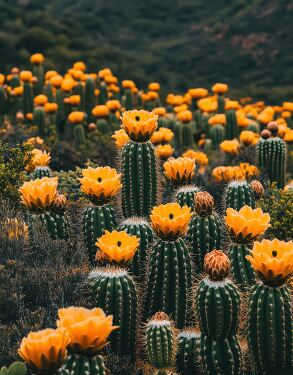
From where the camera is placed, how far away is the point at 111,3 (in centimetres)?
4991

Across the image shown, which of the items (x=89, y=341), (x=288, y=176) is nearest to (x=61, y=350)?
(x=89, y=341)

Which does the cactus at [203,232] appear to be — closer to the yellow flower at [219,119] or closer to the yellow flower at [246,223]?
the yellow flower at [246,223]

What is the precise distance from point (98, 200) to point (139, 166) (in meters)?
0.55

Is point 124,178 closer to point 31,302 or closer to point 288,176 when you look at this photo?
point 31,302

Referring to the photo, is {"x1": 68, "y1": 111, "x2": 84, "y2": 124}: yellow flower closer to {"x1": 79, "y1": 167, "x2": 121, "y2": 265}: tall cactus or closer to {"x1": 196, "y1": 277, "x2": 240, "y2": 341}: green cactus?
{"x1": 79, "y1": 167, "x2": 121, "y2": 265}: tall cactus

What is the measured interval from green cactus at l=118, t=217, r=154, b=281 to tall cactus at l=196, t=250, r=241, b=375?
3.05 ft

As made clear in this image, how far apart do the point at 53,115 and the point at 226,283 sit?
7584 mm

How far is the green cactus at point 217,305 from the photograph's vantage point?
171 inches

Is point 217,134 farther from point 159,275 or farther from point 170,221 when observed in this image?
point 170,221

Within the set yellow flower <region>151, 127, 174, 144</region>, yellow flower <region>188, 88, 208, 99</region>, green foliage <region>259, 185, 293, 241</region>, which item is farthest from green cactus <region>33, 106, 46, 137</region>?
green foliage <region>259, 185, 293, 241</region>

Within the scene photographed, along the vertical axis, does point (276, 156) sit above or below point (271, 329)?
above

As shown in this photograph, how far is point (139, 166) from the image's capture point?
5797mm

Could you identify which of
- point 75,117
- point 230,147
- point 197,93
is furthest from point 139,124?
point 197,93

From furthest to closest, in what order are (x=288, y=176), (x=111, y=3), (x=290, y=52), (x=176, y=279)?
(x=111, y=3), (x=290, y=52), (x=288, y=176), (x=176, y=279)
